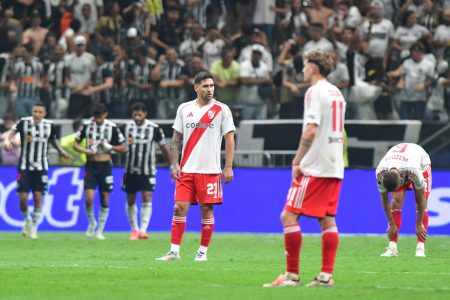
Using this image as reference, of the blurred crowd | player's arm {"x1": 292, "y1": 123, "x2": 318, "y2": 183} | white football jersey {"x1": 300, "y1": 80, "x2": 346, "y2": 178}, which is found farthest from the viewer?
the blurred crowd

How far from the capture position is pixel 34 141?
74.8 feet

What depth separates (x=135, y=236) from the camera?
22.5 meters

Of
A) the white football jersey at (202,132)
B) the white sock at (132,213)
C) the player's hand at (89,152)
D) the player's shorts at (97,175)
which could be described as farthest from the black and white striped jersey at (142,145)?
the white football jersey at (202,132)

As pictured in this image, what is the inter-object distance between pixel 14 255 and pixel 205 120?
11.4 ft

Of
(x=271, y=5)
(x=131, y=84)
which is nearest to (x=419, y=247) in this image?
(x=131, y=84)

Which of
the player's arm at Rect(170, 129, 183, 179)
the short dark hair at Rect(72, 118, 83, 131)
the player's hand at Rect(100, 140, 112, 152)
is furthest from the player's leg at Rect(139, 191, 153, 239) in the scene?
the player's arm at Rect(170, 129, 183, 179)

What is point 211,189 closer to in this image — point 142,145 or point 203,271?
point 203,271

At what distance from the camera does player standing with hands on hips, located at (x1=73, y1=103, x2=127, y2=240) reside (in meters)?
22.7

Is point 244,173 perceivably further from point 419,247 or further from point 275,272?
point 275,272

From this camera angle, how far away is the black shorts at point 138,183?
23281 mm

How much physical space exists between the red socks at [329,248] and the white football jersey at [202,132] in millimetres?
4519

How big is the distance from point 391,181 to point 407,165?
0.71 meters

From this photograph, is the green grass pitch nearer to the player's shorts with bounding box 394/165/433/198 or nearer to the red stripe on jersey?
the player's shorts with bounding box 394/165/433/198

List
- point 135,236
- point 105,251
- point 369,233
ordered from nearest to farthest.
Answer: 1. point 105,251
2. point 135,236
3. point 369,233
